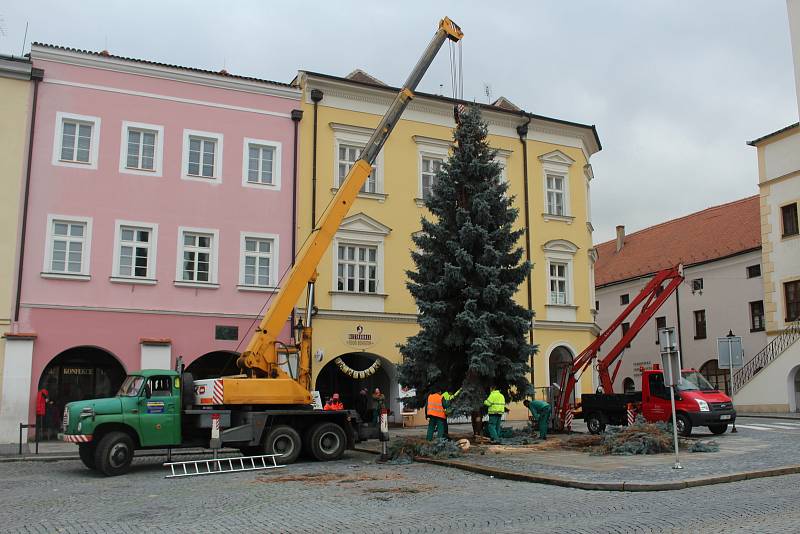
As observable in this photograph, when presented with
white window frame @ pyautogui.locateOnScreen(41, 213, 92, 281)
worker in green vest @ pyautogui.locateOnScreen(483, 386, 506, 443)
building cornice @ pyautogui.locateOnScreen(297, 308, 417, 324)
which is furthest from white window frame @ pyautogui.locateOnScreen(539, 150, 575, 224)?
white window frame @ pyautogui.locateOnScreen(41, 213, 92, 281)

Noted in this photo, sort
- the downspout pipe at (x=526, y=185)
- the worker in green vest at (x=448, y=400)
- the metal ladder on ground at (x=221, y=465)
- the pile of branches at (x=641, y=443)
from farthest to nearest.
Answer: the downspout pipe at (x=526, y=185) → the worker in green vest at (x=448, y=400) → the pile of branches at (x=641, y=443) → the metal ladder on ground at (x=221, y=465)

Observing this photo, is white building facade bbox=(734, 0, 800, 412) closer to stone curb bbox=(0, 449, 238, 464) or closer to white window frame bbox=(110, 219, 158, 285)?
stone curb bbox=(0, 449, 238, 464)

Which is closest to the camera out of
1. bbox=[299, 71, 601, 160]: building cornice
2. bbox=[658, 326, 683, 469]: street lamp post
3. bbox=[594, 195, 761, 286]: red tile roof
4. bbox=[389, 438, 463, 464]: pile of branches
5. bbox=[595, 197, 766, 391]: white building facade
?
bbox=[658, 326, 683, 469]: street lamp post

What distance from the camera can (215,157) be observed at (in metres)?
26.7

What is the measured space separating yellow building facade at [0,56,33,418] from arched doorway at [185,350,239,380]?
20.3ft

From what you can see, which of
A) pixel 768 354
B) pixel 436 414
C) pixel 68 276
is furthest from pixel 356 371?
pixel 768 354

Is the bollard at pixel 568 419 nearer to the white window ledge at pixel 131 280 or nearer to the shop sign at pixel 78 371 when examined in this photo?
the white window ledge at pixel 131 280

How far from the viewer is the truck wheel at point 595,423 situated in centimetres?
2452

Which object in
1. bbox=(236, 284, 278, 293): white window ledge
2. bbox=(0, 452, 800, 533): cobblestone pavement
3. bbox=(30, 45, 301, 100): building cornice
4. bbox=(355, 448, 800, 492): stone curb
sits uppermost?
bbox=(30, 45, 301, 100): building cornice

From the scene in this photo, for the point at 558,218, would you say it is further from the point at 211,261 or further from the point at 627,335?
the point at 211,261

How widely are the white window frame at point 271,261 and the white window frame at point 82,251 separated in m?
4.64

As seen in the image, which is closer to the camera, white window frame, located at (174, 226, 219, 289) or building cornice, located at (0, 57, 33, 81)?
building cornice, located at (0, 57, 33, 81)

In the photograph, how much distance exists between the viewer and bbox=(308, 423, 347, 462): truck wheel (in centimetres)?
A: 1816

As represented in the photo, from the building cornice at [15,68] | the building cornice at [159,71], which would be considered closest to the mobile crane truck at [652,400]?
the building cornice at [159,71]
